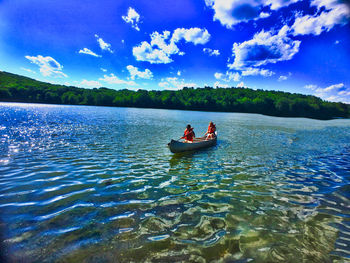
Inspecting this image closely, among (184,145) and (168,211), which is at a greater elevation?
(184,145)

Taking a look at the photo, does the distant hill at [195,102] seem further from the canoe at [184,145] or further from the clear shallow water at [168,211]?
the clear shallow water at [168,211]

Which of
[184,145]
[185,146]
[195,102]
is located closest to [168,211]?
[184,145]

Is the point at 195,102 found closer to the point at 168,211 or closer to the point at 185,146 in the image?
the point at 185,146

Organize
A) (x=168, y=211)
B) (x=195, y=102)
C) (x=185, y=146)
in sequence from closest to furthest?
(x=168, y=211), (x=185, y=146), (x=195, y=102)

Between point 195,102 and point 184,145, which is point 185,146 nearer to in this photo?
point 184,145

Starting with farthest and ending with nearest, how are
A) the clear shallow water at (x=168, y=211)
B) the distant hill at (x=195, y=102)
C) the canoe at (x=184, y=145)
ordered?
the distant hill at (x=195, y=102)
the canoe at (x=184, y=145)
the clear shallow water at (x=168, y=211)

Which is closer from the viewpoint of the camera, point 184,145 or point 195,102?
point 184,145

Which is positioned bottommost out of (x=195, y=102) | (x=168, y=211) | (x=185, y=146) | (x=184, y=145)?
(x=168, y=211)

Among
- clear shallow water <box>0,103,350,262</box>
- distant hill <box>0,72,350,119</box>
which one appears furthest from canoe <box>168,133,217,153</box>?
distant hill <box>0,72,350,119</box>

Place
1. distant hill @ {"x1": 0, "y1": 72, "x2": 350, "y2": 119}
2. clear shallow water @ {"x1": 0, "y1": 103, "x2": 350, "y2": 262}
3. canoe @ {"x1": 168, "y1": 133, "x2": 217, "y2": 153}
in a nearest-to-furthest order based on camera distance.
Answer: clear shallow water @ {"x1": 0, "y1": 103, "x2": 350, "y2": 262} → canoe @ {"x1": 168, "y1": 133, "x2": 217, "y2": 153} → distant hill @ {"x1": 0, "y1": 72, "x2": 350, "y2": 119}

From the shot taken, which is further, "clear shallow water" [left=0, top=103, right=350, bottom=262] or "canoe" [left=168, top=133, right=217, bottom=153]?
"canoe" [left=168, top=133, right=217, bottom=153]

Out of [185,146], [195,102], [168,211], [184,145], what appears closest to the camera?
[168,211]

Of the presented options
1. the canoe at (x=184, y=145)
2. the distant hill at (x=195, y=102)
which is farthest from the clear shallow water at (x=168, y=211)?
the distant hill at (x=195, y=102)

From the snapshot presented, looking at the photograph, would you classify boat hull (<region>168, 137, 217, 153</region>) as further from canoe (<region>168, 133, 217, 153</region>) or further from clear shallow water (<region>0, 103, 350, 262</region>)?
clear shallow water (<region>0, 103, 350, 262</region>)
